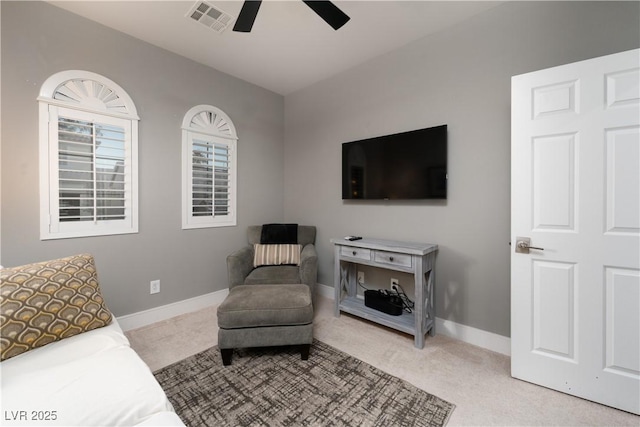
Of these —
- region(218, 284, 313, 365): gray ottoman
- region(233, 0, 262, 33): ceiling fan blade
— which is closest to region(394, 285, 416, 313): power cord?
region(218, 284, 313, 365): gray ottoman

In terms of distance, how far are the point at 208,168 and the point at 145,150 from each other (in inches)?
24.0

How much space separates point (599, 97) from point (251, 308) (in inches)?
97.9

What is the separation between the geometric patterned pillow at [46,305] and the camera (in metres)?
1.05

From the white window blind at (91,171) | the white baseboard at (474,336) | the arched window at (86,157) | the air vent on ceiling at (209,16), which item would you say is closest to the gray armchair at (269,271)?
the arched window at (86,157)

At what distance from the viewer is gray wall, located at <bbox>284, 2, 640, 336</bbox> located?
1768 millimetres

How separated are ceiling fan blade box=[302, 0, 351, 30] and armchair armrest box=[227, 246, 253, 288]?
206 centimetres

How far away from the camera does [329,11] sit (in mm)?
1628

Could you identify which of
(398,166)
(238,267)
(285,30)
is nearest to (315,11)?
(285,30)

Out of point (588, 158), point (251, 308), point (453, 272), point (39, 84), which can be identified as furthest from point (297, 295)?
point (39, 84)

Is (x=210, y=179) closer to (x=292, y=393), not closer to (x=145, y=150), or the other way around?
(x=145, y=150)

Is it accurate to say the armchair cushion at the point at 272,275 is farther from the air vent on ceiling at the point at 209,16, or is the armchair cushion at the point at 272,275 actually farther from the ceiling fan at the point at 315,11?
the air vent on ceiling at the point at 209,16

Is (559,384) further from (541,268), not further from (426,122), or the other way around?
(426,122)

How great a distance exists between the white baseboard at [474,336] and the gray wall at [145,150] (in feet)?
7.83

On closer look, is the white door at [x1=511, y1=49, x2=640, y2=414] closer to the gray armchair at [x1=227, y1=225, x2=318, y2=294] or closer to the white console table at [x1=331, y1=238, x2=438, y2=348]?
the white console table at [x1=331, y1=238, x2=438, y2=348]
